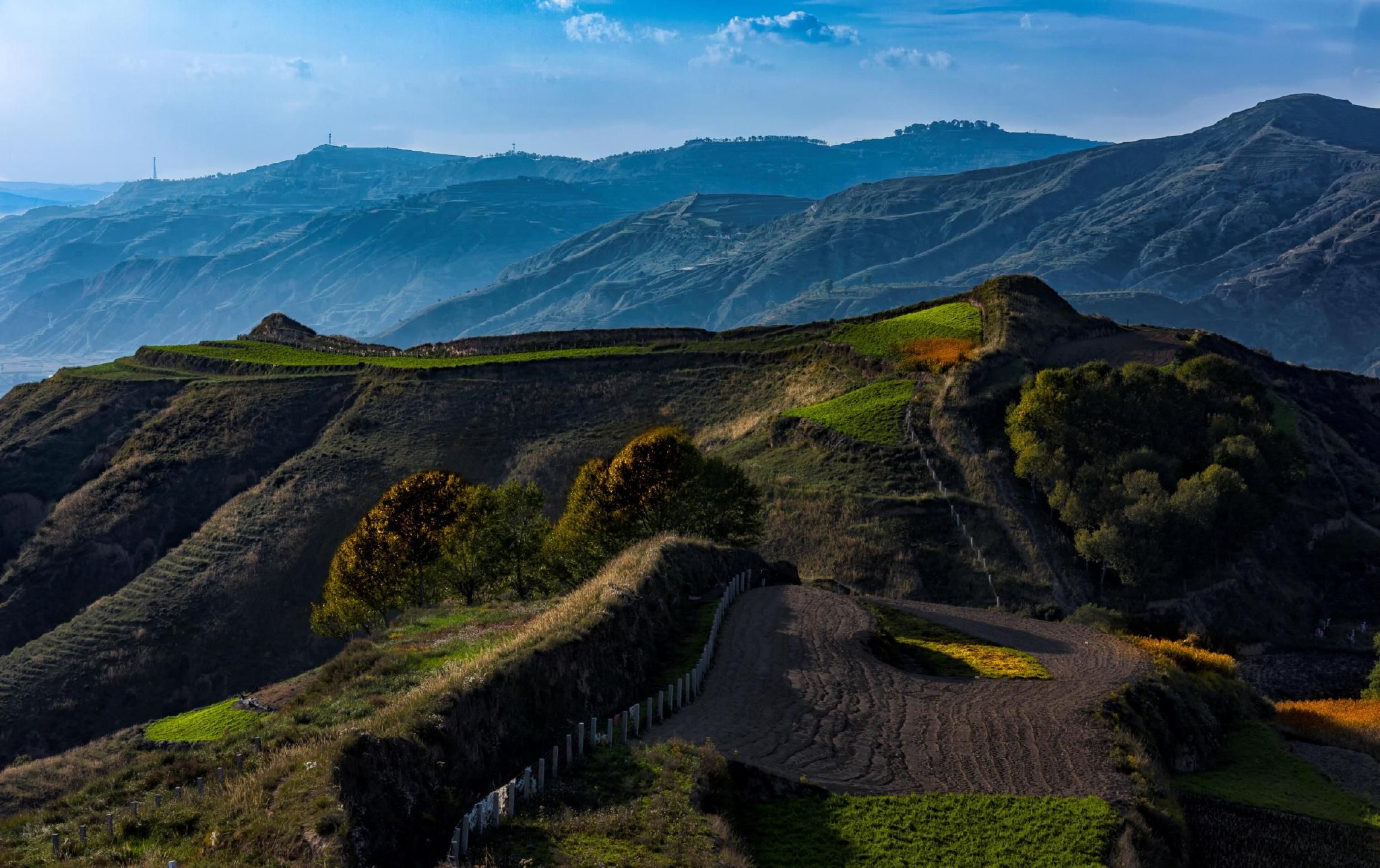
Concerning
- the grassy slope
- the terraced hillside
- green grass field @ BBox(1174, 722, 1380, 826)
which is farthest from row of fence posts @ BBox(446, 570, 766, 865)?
the grassy slope

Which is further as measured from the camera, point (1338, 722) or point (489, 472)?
point (489, 472)

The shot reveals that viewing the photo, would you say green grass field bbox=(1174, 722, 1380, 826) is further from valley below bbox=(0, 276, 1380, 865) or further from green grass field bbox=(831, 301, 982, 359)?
green grass field bbox=(831, 301, 982, 359)

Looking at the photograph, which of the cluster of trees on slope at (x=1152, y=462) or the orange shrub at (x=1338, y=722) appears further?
the cluster of trees on slope at (x=1152, y=462)

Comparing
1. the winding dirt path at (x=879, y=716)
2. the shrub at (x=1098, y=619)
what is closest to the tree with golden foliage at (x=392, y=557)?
the winding dirt path at (x=879, y=716)

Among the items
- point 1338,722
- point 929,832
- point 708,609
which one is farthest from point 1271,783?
point 708,609

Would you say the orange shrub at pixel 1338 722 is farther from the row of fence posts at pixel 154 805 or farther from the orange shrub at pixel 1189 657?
the row of fence posts at pixel 154 805

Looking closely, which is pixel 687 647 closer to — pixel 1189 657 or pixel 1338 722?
pixel 1189 657
